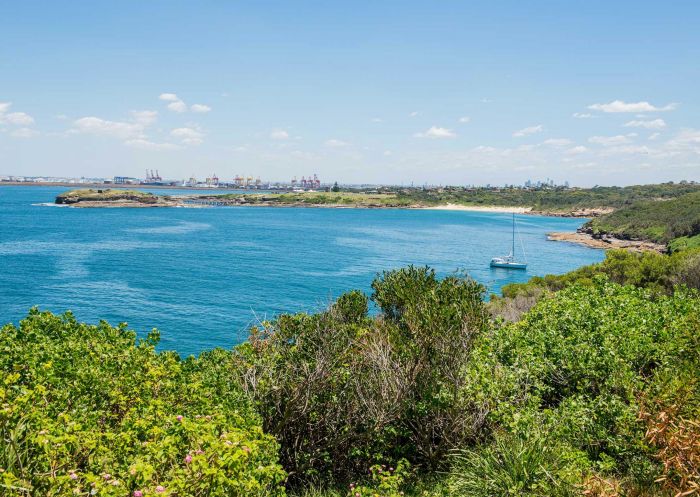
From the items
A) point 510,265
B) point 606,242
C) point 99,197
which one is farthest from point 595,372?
point 99,197

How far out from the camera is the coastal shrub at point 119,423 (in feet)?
22.8

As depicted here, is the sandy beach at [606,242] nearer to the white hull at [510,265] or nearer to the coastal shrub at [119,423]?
the white hull at [510,265]

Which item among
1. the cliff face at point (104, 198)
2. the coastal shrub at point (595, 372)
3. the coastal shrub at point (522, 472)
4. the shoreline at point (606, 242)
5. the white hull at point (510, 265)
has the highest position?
the cliff face at point (104, 198)

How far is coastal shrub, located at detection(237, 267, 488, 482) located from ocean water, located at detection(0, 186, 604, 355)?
2896 millimetres

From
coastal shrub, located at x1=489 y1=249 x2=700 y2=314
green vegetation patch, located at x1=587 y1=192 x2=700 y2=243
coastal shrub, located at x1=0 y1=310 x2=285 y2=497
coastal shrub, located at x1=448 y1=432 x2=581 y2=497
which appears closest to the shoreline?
green vegetation patch, located at x1=587 y1=192 x2=700 y2=243

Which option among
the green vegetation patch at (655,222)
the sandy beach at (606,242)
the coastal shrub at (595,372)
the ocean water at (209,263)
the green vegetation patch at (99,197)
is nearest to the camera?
the coastal shrub at (595,372)

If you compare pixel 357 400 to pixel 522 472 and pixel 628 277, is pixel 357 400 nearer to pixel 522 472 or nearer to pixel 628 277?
pixel 522 472

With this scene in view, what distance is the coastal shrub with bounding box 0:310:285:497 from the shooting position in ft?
22.8

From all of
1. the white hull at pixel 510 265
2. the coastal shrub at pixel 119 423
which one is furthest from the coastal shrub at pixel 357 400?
the white hull at pixel 510 265

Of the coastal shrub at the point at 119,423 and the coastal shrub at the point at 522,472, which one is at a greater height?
the coastal shrub at the point at 119,423

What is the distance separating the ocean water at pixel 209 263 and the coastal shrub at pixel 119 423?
4869 mm

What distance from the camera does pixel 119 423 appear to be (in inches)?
405

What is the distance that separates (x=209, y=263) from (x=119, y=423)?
214 feet

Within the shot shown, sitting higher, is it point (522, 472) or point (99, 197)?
point (99, 197)
